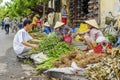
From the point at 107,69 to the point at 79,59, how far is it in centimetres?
196

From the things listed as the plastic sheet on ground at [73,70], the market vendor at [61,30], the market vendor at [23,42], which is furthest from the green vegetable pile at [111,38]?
the plastic sheet on ground at [73,70]

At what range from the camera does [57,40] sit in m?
12.2

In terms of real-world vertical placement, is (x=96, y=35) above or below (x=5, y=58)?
above

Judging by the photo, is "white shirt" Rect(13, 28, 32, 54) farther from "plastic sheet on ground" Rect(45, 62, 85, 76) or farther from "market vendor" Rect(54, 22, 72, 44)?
"plastic sheet on ground" Rect(45, 62, 85, 76)

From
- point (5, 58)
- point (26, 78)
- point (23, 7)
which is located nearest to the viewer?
point (26, 78)

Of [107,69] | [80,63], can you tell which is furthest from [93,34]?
[107,69]

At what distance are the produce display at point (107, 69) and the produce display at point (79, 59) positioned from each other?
852 millimetres

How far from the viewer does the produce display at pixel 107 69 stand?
670cm

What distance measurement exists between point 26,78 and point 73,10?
15300mm

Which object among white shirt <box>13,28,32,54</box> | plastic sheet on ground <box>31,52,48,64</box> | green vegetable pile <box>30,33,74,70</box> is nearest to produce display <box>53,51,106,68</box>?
green vegetable pile <box>30,33,74,70</box>

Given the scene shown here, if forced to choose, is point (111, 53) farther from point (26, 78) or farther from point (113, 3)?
point (113, 3)

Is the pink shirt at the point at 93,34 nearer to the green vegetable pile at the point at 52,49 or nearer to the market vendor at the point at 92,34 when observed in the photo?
the market vendor at the point at 92,34

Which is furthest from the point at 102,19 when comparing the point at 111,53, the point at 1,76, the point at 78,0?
the point at 111,53

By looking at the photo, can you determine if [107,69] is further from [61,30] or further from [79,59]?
[61,30]
